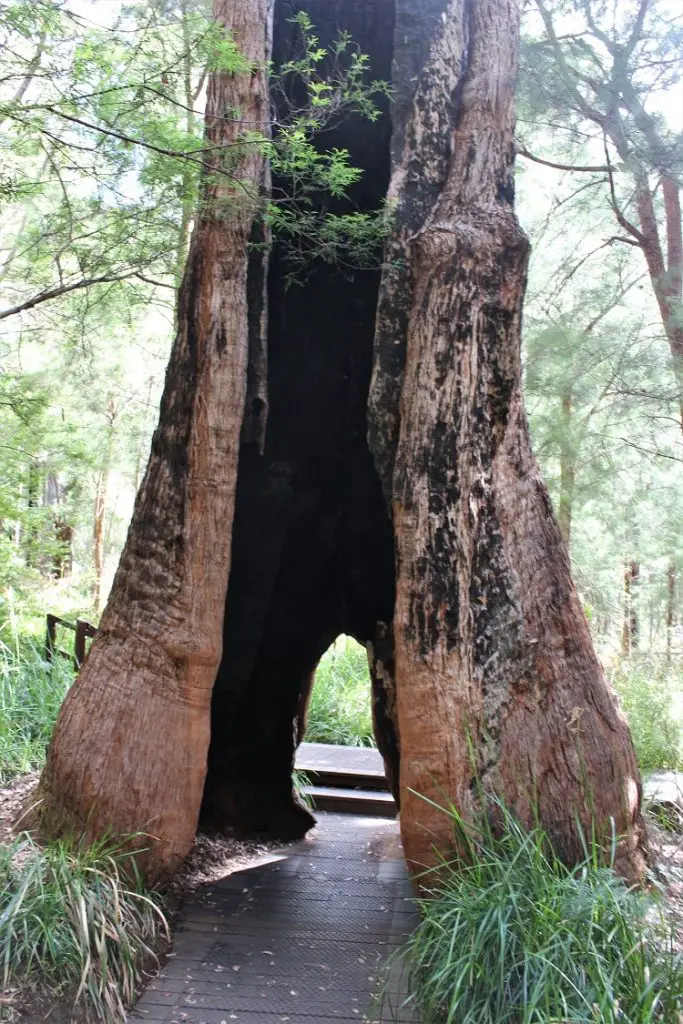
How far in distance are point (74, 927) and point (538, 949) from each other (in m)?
1.81

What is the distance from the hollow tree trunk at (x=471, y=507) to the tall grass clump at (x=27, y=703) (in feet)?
9.27

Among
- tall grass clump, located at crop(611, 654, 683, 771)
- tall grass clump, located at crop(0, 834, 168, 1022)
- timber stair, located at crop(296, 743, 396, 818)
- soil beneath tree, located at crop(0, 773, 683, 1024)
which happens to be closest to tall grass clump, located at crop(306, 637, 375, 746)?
timber stair, located at crop(296, 743, 396, 818)

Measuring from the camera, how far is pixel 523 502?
4.68 m

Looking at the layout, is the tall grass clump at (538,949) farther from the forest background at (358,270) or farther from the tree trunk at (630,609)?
the tree trunk at (630,609)

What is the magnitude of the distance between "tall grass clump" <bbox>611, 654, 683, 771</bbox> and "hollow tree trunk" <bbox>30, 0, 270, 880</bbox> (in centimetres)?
367

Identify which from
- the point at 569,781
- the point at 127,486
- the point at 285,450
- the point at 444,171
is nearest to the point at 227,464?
the point at 285,450

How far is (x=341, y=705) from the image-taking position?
10.2m

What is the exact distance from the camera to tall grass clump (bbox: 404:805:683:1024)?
10.3ft

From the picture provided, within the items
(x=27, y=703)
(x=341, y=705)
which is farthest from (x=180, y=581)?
(x=341, y=705)

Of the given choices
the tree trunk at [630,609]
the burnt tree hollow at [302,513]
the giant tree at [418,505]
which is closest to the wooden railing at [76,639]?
the burnt tree hollow at [302,513]

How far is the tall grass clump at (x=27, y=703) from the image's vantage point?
6.01 metres

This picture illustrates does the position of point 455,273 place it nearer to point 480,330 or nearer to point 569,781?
point 480,330

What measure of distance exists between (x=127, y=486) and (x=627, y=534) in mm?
12920

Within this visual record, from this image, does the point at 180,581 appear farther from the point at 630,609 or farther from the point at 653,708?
the point at 630,609
